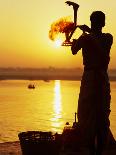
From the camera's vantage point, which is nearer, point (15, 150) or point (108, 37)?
point (108, 37)

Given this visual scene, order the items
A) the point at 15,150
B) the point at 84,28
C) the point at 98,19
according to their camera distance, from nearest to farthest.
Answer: the point at 84,28
the point at 98,19
the point at 15,150

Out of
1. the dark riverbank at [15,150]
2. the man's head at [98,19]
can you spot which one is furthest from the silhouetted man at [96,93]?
the dark riverbank at [15,150]

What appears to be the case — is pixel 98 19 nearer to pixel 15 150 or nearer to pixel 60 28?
pixel 60 28

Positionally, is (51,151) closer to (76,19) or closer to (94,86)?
(94,86)

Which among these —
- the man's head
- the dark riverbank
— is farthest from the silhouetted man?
the dark riverbank

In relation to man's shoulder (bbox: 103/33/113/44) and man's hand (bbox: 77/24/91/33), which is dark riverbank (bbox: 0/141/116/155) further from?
man's hand (bbox: 77/24/91/33)

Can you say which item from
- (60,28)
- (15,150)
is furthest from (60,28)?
(15,150)

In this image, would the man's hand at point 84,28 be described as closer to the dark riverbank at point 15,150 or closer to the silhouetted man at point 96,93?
the silhouetted man at point 96,93

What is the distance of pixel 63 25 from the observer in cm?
726

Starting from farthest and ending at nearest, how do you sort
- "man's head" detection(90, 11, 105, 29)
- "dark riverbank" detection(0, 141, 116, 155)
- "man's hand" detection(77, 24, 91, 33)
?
"dark riverbank" detection(0, 141, 116, 155)
"man's head" detection(90, 11, 105, 29)
"man's hand" detection(77, 24, 91, 33)

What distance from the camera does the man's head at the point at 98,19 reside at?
696 cm

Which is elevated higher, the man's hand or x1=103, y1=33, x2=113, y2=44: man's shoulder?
the man's hand

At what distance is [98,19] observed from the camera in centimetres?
696

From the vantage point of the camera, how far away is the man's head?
6965mm
